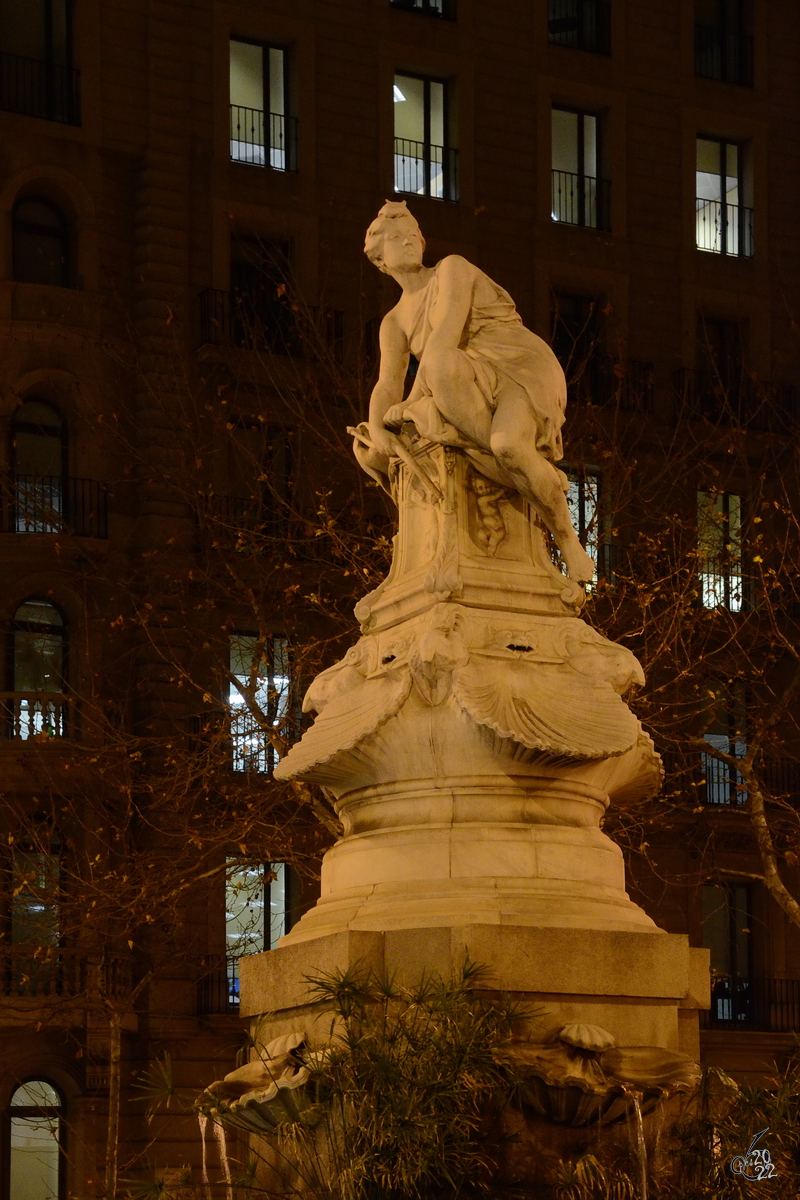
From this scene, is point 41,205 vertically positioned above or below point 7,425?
above

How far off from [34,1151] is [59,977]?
2224 millimetres

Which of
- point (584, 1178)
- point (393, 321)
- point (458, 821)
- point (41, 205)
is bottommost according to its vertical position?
point (584, 1178)

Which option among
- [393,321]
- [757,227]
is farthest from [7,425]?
[393,321]

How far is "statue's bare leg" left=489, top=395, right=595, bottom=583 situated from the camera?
34.1ft

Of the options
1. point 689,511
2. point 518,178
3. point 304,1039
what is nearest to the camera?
point 304,1039

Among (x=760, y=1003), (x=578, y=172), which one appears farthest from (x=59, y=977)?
(x=578, y=172)

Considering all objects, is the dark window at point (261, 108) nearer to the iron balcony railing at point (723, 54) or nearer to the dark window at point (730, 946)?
the iron balcony railing at point (723, 54)

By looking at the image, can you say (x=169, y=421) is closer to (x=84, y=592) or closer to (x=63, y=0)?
(x=84, y=592)

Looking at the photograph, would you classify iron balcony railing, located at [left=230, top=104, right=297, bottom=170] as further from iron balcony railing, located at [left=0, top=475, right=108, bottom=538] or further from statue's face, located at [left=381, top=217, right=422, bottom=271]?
statue's face, located at [left=381, top=217, right=422, bottom=271]

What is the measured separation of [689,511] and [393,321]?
1662cm

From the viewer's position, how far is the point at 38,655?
2828 cm

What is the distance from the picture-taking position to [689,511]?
27484 millimetres

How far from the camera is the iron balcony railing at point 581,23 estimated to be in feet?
112

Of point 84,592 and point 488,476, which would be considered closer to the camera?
point 488,476
